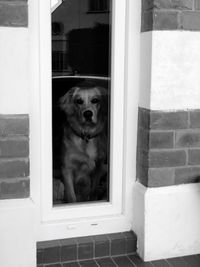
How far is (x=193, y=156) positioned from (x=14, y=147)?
1208 mm

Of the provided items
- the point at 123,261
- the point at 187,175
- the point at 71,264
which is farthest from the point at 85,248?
the point at 187,175

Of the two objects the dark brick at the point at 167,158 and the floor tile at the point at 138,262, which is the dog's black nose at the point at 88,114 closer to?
the dark brick at the point at 167,158

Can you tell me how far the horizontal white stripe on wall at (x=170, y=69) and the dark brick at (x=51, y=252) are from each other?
1.11 m

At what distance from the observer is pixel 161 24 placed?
3.01 metres

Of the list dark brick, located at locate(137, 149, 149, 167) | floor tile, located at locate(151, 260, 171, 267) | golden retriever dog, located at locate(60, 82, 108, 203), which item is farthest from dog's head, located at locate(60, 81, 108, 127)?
floor tile, located at locate(151, 260, 171, 267)

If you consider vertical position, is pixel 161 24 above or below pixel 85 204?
above

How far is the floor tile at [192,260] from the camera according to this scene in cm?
322

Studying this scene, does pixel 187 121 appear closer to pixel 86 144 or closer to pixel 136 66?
pixel 136 66

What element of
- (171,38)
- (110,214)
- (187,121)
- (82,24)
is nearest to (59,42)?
(82,24)

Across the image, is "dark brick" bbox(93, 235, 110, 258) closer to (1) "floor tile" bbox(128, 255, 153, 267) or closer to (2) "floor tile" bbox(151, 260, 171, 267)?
(1) "floor tile" bbox(128, 255, 153, 267)

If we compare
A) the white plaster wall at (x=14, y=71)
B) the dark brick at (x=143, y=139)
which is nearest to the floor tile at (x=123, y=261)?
the dark brick at (x=143, y=139)

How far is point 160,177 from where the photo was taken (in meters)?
3.20

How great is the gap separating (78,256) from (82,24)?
154cm

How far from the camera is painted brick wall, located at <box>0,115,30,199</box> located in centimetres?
286
